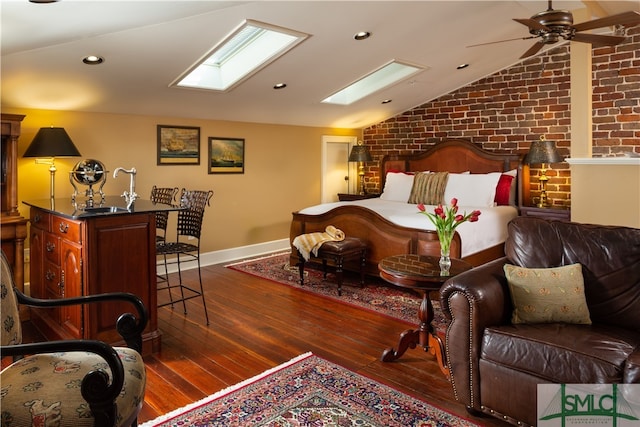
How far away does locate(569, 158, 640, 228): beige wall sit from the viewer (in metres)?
3.93

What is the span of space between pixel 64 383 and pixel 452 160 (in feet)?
19.5

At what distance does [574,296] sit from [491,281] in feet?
1.43

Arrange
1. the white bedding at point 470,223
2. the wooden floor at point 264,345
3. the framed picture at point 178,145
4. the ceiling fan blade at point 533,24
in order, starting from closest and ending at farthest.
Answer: the wooden floor at point 264,345
the ceiling fan blade at point 533,24
the white bedding at point 470,223
the framed picture at point 178,145

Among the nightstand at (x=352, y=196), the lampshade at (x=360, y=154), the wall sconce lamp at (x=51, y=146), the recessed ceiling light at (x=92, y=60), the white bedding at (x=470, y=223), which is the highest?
the recessed ceiling light at (x=92, y=60)

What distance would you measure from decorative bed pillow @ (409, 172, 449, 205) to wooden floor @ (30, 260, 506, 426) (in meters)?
2.33

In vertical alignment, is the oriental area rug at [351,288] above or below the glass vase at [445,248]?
below

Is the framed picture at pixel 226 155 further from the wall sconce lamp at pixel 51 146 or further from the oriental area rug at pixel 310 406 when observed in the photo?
the oriental area rug at pixel 310 406

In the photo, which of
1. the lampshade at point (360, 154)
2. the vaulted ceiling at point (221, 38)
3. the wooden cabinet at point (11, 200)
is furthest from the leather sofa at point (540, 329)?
the lampshade at point (360, 154)

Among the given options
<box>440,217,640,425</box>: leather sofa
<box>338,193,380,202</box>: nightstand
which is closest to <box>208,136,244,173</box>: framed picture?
<box>338,193,380,202</box>: nightstand

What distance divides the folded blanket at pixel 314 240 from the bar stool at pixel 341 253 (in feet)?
0.20

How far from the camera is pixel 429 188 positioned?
607 centimetres

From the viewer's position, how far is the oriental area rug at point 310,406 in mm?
2336

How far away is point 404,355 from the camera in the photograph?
3133 millimetres

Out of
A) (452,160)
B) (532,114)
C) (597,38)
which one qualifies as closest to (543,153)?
(532,114)
